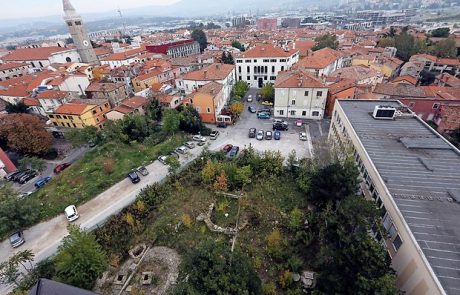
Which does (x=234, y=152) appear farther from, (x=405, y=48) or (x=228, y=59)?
(x=405, y=48)

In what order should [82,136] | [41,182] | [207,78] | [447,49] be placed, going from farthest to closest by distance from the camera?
[447,49] → [207,78] → [82,136] → [41,182]

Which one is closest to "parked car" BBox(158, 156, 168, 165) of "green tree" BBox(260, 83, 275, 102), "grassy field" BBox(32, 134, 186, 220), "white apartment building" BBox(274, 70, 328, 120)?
"grassy field" BBox(32, 134, 186, 220)

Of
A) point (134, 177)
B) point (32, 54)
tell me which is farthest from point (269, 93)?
point (32, 54)

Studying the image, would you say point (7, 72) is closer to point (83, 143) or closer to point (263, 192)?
point (83, 143)

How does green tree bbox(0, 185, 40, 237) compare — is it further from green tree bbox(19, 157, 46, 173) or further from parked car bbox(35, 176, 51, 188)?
green tree bbox(19, 157, 46, 173)

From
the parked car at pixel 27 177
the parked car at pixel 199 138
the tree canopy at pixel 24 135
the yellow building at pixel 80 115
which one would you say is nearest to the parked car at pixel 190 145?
the parked car at pixel 199 138
